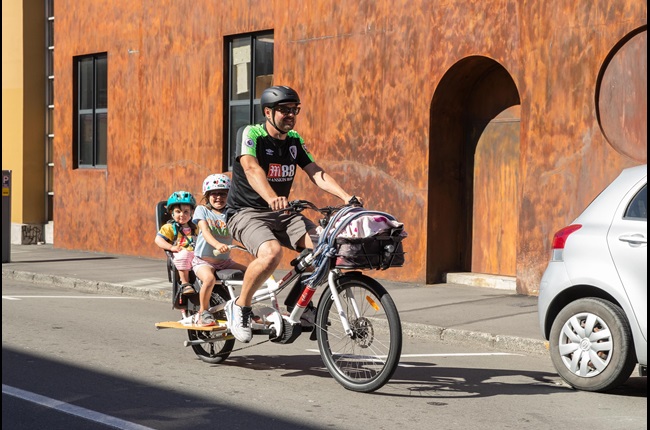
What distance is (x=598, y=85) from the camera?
1229 centimetres

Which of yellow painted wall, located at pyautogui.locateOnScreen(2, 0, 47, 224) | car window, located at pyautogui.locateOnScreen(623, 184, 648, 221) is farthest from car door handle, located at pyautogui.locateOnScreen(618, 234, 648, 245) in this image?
yellow painted wall, located at pyautogui.locateOnScreen(2, 0, 47, 224)

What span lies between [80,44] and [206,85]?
4.11 meters

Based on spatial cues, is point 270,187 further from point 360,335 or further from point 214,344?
point 214,344

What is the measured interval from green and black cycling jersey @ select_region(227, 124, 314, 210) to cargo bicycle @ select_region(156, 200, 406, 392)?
16.4 inches

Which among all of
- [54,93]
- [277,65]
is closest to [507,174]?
[277,65]

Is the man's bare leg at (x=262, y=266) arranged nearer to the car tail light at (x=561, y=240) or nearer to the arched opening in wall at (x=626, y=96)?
the car tail light at (x=561, y=240)

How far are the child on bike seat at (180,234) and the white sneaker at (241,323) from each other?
0.99 meters

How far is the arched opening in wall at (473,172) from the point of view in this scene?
13961 millimetres

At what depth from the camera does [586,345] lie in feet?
24.1

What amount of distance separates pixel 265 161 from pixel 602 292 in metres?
2.49

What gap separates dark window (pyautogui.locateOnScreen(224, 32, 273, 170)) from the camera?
1683 cm

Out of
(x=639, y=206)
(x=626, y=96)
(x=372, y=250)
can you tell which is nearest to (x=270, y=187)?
(x=372, y=250)

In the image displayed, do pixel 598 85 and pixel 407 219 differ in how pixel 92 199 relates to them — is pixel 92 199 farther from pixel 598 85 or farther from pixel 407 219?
pixel 598 85

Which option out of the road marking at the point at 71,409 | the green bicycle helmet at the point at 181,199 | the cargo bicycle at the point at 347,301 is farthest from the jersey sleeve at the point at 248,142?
the road marking at the point at 71,409
